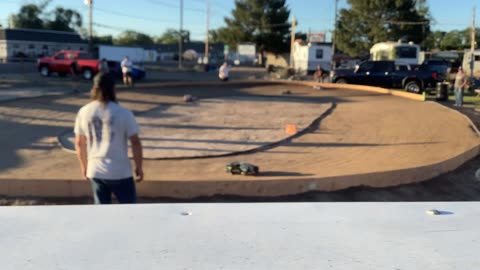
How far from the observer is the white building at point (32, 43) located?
69.8 m

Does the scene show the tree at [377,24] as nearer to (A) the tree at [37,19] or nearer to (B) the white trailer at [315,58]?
(B) the white trailer at [315,58]

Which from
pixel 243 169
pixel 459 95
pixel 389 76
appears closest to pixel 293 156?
pixel 243 169

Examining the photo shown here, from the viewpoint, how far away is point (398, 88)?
82.5 ft

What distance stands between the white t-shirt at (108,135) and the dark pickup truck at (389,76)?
21905 mm

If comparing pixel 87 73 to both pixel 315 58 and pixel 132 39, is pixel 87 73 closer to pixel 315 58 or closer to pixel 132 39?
pixel 315 58

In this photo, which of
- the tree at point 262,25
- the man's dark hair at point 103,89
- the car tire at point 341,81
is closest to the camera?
the man's dark hair at point 103,89

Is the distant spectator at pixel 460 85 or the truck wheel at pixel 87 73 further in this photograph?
the truck wheel at pixel 87 73

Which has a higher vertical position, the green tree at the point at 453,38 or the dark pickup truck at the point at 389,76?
the green tree at the point at 453,38

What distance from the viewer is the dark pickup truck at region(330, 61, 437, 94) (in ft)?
77.9

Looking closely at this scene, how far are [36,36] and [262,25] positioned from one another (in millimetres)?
35202

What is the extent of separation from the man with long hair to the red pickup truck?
25.0m

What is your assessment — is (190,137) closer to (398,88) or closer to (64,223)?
(64,223)

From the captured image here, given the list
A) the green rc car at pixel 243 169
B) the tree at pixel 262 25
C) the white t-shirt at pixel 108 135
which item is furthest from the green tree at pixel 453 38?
the white t-shirt at pixel 108 135

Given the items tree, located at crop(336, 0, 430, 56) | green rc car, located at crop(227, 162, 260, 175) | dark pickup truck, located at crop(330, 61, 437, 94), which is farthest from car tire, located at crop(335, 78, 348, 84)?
tree, located at crop(336, 0, 430, 56)
